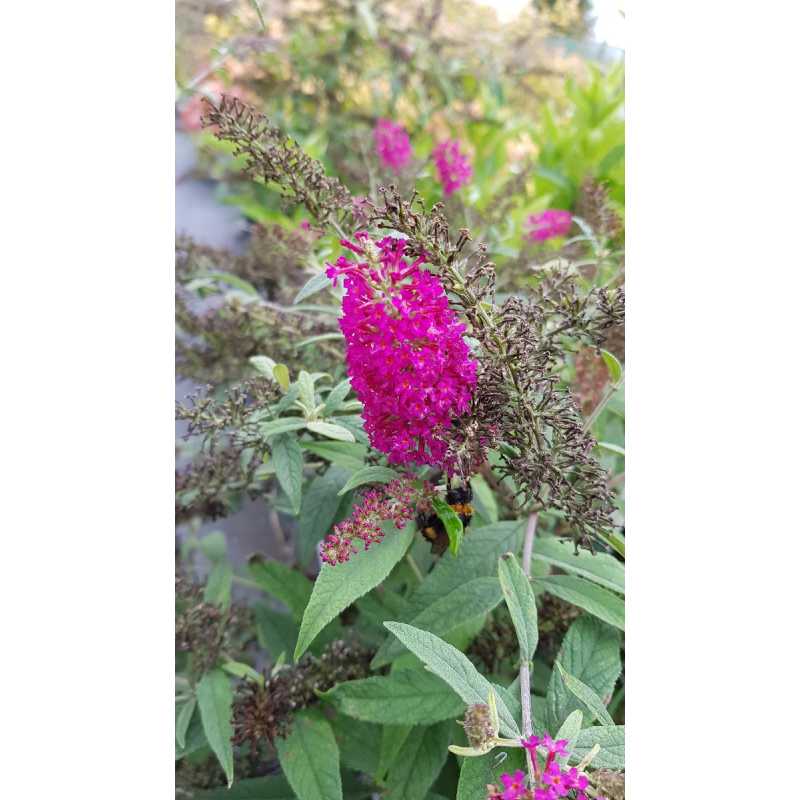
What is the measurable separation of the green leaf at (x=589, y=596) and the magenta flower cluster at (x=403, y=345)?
0.22m

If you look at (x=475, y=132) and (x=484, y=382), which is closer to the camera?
(x=484, y=382)

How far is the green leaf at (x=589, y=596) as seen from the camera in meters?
0.60

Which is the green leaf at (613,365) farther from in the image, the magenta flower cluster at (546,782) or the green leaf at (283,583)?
the green leaf at (283,583)

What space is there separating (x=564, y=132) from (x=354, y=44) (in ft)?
1.96

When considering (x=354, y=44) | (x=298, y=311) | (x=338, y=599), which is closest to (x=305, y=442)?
(x=338, y=599)

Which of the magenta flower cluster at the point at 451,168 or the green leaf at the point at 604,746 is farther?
the magenta flower cluster at the point at 451,168

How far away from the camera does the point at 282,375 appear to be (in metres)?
0.66

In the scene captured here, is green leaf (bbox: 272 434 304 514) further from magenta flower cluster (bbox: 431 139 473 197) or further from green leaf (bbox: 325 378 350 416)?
magenta flower cluster (bbox: 431 139 473 197)

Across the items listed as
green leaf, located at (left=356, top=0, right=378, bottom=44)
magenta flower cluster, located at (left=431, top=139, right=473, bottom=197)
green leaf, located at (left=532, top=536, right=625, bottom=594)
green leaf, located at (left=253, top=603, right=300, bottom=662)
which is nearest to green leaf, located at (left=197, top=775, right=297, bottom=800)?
green leaf, located at (left=253, top=603, right=300, bottom=662)

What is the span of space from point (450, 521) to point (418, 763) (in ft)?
0.93

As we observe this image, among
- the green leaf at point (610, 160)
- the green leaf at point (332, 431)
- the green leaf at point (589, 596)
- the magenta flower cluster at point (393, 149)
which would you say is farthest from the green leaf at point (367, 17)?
the green leaf at point (589, 596)

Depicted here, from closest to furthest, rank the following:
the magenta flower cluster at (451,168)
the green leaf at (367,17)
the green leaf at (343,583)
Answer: the green leaf at (343,583) → the magenta flower cluster at (451,168) → the green leaf at (367,17)

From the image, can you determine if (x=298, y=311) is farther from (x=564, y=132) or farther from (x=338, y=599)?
(x=564, y=132)
